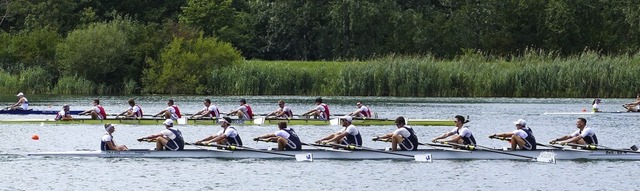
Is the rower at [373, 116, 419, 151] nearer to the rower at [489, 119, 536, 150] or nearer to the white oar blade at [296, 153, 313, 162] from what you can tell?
the white oar blade at [296, 153, 313, 162]

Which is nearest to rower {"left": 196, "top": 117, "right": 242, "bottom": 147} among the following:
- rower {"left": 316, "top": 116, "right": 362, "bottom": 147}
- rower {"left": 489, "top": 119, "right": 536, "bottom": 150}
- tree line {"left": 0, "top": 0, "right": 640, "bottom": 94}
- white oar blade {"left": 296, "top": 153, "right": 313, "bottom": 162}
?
white oar blade {"left": 296, "top": 153, "right": 313, "bottom": 162}

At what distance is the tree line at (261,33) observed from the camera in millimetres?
71875

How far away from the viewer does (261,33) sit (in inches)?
3403

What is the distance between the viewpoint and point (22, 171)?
29156 millimetres

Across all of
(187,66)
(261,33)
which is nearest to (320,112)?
(187,66)

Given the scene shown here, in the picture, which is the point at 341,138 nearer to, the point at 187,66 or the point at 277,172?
the point at 277,172

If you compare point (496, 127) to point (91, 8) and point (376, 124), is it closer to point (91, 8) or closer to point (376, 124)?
point (376, 124)

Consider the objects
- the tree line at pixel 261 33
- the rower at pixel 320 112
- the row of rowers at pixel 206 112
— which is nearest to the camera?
the row of rowers at pixel 206 112

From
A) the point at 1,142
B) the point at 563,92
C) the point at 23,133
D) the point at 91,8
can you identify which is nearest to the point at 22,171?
the point at 1,142

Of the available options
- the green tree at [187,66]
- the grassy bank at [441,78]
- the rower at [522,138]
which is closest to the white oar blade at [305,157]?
the rower at [522,138]

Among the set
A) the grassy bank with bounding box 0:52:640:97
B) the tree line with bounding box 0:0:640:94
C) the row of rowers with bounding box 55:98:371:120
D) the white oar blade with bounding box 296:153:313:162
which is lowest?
the white oar blade with bounding box 296:153:313:162

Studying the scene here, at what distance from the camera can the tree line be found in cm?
7188

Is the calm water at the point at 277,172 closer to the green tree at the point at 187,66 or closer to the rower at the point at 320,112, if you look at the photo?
the rower at the point at 320,112

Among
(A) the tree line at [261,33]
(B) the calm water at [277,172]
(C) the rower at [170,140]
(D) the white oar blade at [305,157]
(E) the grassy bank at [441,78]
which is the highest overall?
(A) the tree line at [261,33]
